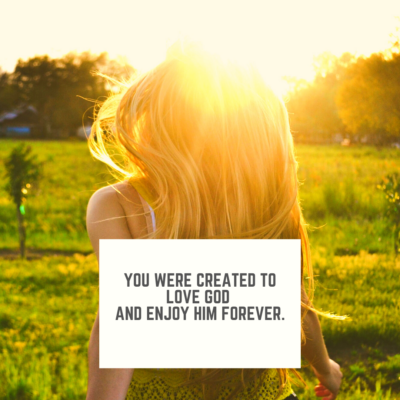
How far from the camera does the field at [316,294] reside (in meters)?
3.22

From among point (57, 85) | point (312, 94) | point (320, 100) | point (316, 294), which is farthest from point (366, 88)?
point (57, 85)

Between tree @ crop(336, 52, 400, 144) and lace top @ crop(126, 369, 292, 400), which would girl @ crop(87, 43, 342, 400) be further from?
tree @ crop(336, 52, 400, 144)

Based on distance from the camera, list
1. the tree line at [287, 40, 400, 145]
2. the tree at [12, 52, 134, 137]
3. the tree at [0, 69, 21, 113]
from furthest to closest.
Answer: the tree at [0, 69, 21, 113], the tree at [12, 52, 134, 137], the tree line at [287, 40, 400, 145]

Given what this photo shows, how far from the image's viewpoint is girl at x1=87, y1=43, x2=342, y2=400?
124 centimetres

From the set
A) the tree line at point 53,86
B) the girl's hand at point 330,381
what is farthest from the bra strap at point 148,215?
the tree line at point 53,86

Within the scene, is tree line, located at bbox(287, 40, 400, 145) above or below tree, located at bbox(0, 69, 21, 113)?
below

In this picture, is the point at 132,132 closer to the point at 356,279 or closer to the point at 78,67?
the point at 356,279

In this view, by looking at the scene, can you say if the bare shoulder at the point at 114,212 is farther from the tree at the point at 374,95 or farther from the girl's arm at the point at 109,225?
the tree at the point at 374,95

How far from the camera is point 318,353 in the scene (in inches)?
61.9

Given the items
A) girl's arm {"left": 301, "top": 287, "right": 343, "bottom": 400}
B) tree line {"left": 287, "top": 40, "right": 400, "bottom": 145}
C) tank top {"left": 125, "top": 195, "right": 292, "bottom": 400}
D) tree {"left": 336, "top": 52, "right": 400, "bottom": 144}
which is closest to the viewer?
tank top {"left": 125, "top": 195, "right": 292, "bottom": 400}

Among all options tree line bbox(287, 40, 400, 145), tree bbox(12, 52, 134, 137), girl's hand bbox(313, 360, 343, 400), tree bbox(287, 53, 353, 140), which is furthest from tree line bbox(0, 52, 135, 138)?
girl's hand bbox(313, 360, 343, 400)

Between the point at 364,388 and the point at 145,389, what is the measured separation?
90.2 inches

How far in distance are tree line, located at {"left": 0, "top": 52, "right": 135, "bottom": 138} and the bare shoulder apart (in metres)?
59.7

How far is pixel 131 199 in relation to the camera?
125 centimetres
